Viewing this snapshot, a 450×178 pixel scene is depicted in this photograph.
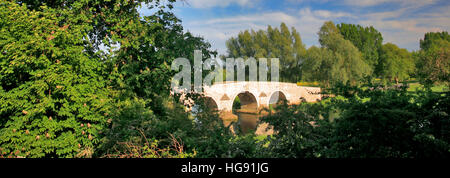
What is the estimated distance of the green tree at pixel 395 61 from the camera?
3756cm

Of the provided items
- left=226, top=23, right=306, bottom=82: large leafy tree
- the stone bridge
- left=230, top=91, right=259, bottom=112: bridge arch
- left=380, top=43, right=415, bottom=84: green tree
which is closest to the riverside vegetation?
the stone bridge

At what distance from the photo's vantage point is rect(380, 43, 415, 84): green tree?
37562 mm

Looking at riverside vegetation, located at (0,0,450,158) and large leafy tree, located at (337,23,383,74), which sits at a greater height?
large leafy tree, located at (337,23,383,74)

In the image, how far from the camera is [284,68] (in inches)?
1528

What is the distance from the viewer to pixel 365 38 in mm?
44719

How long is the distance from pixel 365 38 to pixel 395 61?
20.8 feet

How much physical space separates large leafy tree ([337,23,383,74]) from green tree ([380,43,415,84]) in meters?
1.05

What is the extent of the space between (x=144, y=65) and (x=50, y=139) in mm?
2838

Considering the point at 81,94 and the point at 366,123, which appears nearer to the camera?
the point at 366,123

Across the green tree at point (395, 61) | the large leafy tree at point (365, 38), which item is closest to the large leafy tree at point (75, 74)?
the green tree at point (395, 61)

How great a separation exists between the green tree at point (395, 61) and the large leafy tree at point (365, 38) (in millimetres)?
1046

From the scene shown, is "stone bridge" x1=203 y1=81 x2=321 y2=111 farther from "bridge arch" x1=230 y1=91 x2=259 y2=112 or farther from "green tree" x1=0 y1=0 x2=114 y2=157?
"green tree" x1=0 y1=0 x2=114 y2=157
